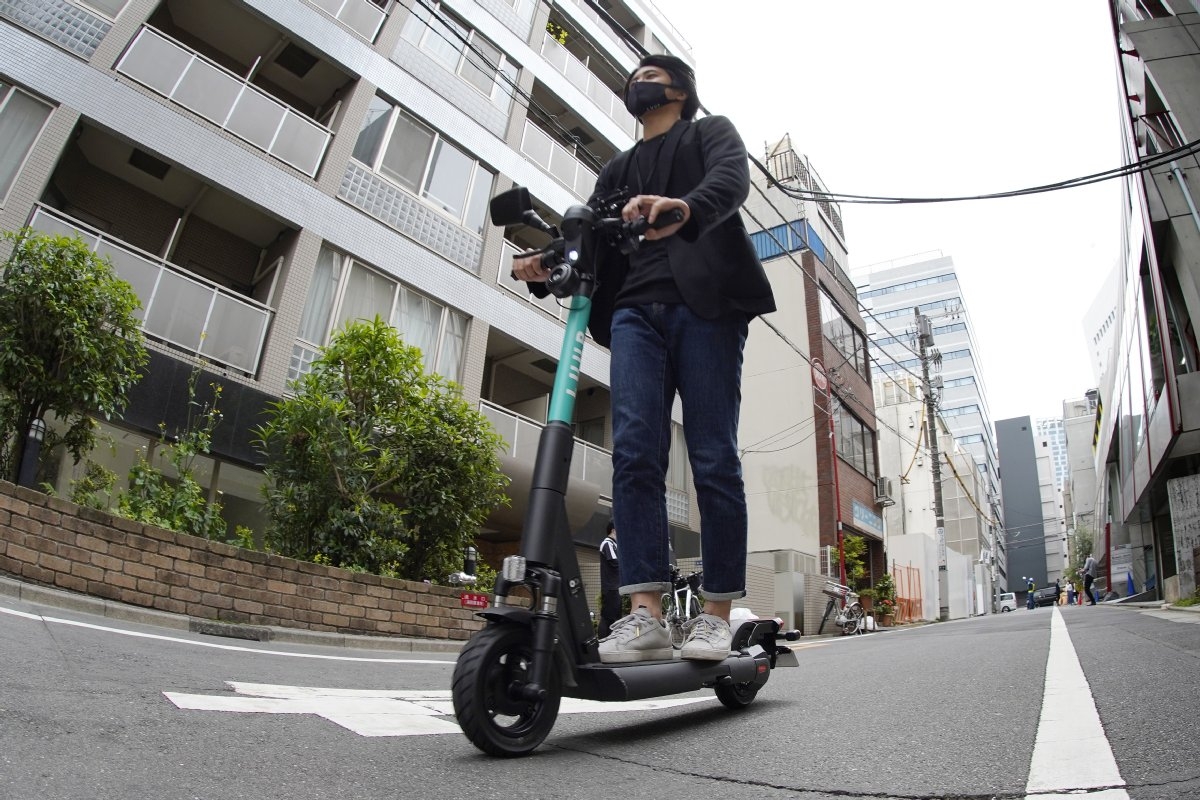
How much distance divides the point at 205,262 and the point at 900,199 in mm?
9662

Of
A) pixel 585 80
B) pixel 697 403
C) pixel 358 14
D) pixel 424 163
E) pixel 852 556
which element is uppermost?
pixel 585 80

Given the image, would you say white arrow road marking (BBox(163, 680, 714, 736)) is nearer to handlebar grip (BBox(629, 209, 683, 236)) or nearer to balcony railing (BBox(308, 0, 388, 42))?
handlebar grip (BBox(629, 209, 683, 236))

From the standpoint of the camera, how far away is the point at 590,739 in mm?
1828

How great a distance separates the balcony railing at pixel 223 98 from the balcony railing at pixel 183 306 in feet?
7.72

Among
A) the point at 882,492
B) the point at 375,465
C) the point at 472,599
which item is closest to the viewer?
the point at 375,465

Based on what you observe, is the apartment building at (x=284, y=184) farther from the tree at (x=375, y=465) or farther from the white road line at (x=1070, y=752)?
the white road line at (x=1070, y=752)

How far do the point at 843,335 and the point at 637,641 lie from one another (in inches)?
940

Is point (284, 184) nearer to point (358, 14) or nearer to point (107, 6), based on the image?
point (107, 6)

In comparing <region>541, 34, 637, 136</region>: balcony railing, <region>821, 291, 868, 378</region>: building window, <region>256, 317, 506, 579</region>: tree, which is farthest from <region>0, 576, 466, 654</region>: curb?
<region>821, 291, 868, 378</region>: building window

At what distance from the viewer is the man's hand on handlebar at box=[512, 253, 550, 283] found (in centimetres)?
224

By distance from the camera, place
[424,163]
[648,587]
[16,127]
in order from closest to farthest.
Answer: [648,587], [16,127], [424,163]

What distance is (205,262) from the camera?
1070 centimetres

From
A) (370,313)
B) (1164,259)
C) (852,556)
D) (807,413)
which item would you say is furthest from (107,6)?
(1164,259)

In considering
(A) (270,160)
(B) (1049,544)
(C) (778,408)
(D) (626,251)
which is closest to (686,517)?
(C) (778,408)
